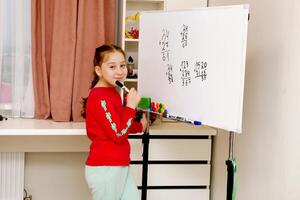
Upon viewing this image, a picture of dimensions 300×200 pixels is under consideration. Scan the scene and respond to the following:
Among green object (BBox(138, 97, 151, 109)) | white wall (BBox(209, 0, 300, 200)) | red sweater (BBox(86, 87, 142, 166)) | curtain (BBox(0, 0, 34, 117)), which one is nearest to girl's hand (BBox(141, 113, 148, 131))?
green object (BBox(138, 97, 151, 109))

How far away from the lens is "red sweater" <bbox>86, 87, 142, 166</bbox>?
2336 mm

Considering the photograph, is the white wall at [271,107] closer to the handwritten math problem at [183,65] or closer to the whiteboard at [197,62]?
the whiteboard at [197,62]

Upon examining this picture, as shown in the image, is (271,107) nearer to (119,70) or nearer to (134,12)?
(119,70)

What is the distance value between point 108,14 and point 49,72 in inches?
21.0

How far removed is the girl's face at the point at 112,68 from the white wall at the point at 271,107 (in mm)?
689

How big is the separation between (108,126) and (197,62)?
0.53 metres

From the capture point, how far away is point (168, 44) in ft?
8.39

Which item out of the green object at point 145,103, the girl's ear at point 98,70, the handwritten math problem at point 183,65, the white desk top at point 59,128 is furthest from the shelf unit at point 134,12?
the girl's ear at point 98,70

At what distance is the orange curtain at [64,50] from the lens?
120 inches

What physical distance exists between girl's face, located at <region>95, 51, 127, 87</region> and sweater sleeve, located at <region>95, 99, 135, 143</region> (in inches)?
5.0

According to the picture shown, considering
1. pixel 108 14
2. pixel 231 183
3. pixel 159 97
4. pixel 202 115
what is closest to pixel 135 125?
pixel 159 97

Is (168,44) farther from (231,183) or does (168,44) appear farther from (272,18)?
(231,183)

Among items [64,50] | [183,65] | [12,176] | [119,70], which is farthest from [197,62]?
[12,176]

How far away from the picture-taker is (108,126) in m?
2.33
